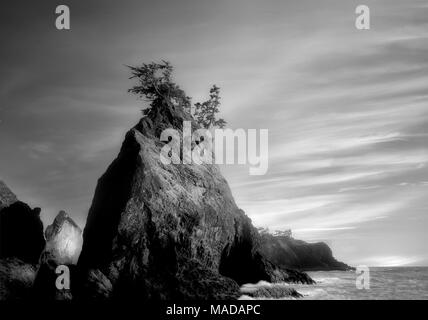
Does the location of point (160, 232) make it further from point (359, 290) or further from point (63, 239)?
point (359, 290)

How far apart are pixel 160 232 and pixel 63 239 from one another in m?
17.1

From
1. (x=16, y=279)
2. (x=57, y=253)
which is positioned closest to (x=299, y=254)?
(x=57, y=253)

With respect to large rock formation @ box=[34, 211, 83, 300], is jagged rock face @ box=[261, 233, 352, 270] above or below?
below

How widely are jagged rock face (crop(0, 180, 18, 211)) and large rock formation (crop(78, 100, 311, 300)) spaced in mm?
10855

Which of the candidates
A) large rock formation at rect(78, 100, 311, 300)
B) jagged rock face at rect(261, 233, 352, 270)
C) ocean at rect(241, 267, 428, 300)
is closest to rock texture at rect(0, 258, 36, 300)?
large rock formation at rect(78, 100, 311, 300)

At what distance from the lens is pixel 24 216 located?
30047mm

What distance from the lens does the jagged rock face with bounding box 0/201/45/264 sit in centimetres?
2683

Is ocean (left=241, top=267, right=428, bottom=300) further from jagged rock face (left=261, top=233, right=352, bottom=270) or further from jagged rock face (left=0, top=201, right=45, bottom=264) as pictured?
jagged rock face (left=261, top=233, right=352, bottom=270)

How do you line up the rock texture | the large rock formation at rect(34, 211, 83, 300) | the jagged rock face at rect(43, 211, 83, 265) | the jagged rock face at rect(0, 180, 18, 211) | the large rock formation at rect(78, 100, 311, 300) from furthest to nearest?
the jagged rock face at rect(43, 211, 83, 265), the jagged rock face at rect(0, 180, 18, 211), the rock texture, the large rock formation at rect(34, 211, 83, 300), the large rock formation at rect(78, 100, 311, 300)

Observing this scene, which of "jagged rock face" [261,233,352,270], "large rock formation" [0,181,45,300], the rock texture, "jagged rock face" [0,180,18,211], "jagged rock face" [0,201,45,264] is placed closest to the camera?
the rock texture

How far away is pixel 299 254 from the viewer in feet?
320
